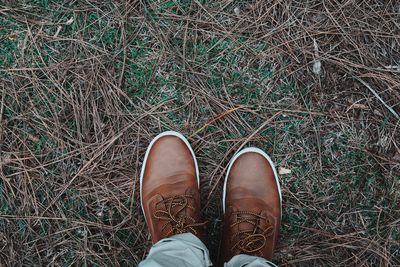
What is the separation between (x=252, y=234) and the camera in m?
1.67

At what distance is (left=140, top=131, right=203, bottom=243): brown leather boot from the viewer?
1.66 m

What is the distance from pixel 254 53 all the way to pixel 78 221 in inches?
38.1

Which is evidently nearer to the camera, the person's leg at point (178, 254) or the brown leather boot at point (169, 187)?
the person's leg at point (178, 254)

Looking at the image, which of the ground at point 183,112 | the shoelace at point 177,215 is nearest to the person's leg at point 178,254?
the shoelace at point 177,215

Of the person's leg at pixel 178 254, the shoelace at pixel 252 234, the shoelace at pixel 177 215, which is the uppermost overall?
the person's leg at pixel 178 254

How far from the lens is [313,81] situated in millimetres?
1675

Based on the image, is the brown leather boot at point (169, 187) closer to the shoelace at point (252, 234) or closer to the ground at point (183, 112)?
the ground at point (183, 112)

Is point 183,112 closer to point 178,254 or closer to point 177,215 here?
point 177,215

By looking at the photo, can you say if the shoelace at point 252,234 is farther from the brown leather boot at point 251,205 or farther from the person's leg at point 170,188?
the person's leg at point 170,188

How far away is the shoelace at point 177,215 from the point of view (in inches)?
64.6

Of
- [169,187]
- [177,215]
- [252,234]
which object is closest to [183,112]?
[169,187]

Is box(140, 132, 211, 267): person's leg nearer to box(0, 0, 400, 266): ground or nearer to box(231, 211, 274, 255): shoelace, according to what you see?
box(0, 0, 400, 266): ground

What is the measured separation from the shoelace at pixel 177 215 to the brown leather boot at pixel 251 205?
14 cm

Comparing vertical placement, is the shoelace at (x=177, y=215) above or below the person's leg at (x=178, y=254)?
below
